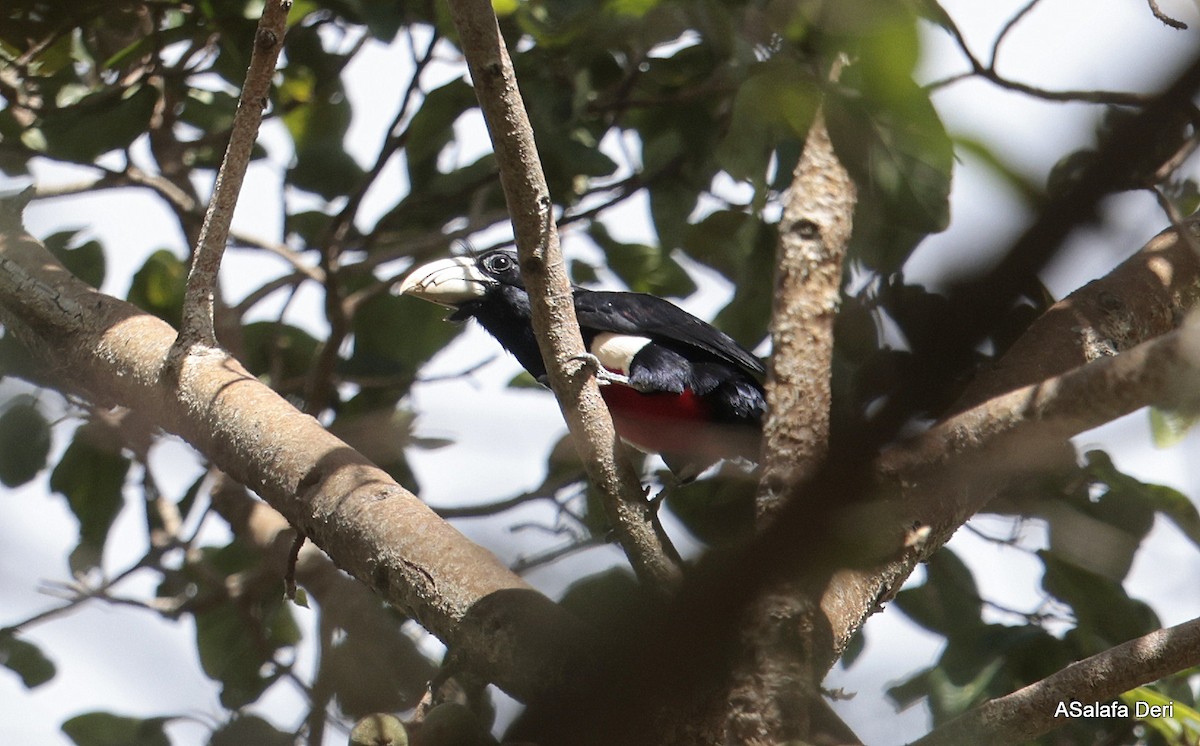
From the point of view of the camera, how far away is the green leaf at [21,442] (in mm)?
2619

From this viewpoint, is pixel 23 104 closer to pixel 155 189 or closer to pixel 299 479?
pixel 155 189

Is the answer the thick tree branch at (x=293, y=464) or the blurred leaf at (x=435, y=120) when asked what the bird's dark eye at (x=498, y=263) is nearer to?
the blurred leaf at (x=435, y=120)

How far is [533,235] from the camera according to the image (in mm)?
1611

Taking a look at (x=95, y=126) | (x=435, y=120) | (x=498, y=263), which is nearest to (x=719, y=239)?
(x=498, y=263)

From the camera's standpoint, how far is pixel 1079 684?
140 cm

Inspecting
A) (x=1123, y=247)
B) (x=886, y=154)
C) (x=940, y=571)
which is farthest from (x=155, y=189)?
(x=1123, y=247)

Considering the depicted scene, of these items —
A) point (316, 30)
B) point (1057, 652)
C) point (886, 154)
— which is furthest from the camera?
point (316, 30)

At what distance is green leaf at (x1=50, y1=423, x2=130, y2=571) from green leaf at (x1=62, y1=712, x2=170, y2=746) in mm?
436

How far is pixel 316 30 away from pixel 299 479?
1.78 metres

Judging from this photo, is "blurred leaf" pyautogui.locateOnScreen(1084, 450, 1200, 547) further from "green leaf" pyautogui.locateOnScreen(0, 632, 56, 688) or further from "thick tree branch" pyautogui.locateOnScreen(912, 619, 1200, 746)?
"green leaf" pyautogui.locateOnScreen(0, 632, 56, 688)

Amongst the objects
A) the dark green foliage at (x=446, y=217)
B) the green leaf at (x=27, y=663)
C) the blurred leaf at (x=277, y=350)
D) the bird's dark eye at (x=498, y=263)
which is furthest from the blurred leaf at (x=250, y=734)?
the bird's dark eye at (x=498, y=263)

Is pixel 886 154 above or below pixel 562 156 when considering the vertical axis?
below

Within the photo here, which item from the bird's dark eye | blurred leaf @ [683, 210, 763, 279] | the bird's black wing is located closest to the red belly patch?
the bird's black wing

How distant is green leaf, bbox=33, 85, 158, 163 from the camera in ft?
8.64
